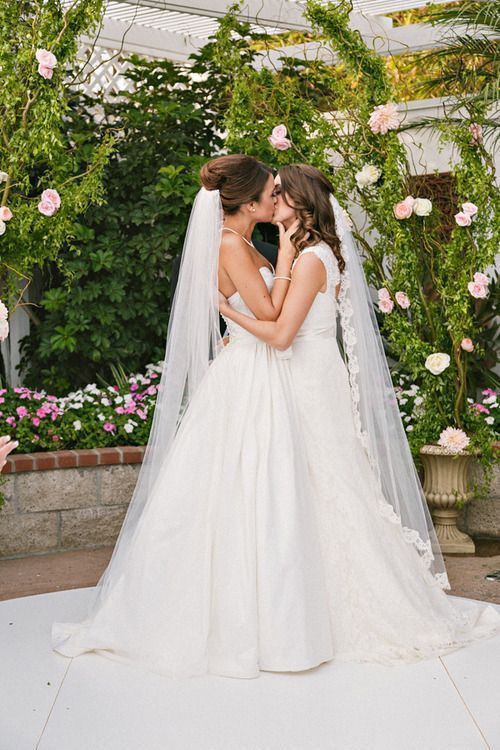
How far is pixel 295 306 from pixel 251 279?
8.5 inches

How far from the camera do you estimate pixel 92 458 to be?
17.2ft

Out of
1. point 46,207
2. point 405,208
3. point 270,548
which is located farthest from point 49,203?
point 270,548

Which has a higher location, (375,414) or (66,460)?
(375,414)

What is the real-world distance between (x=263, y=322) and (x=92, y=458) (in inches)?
82.8

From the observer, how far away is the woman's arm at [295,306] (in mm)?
3504

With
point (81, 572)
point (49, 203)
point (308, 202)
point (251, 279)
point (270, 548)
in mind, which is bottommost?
point (81, 572)

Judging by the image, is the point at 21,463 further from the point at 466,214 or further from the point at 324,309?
the point at 466,214

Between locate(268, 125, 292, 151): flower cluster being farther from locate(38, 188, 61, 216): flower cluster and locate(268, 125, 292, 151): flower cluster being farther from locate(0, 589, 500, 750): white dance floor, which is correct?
locate(0, 589, 500, 750): white dance floor

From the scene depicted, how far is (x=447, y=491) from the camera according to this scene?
5180 millimetres

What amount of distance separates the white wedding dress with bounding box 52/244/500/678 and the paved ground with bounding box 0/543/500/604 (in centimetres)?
80

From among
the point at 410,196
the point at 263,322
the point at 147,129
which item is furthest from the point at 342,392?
the point at 147,129

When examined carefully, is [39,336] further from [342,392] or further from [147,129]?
[342,392]

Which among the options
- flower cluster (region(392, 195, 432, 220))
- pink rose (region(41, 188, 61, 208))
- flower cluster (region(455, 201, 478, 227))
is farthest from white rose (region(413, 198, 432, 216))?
pink rose (region(41, 188, 61, 208))

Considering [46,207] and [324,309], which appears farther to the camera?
[46,207]
